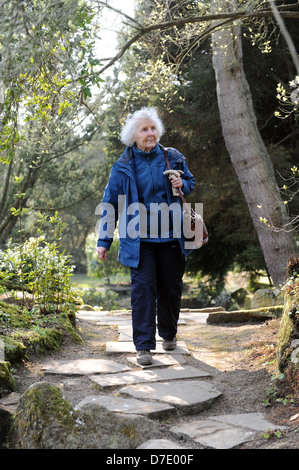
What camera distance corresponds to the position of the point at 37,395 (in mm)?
2559

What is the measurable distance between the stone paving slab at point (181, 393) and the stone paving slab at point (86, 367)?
16.8 inches

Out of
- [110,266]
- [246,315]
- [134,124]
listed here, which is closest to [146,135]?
[134,124]

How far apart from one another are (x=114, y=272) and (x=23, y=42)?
1353 cm

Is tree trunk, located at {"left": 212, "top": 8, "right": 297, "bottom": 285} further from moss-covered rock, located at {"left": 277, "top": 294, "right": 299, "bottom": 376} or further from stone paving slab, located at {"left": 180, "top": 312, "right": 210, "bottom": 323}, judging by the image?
moss-covered rock, located at {"left": 277, "top": 294, "right": 299, "bottom": 376}

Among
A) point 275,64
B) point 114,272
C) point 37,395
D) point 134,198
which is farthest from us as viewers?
point 114,272

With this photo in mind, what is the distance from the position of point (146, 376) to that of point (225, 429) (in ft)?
3.19

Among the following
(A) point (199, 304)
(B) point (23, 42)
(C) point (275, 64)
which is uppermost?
(C) point (275, 64)

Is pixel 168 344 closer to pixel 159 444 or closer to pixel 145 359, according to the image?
pixel 145 359

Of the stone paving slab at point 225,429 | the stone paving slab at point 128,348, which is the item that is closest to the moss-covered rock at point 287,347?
the stone paving slab at point 225,429

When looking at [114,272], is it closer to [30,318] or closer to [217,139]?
[217,139]

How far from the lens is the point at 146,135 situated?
13.2 feet

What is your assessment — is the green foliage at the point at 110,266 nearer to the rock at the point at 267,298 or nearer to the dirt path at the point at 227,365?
the rock at the point at 267,298

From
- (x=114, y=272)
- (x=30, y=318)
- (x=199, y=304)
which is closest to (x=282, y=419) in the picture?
(x=30, y=318)

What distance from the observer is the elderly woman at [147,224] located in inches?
153
